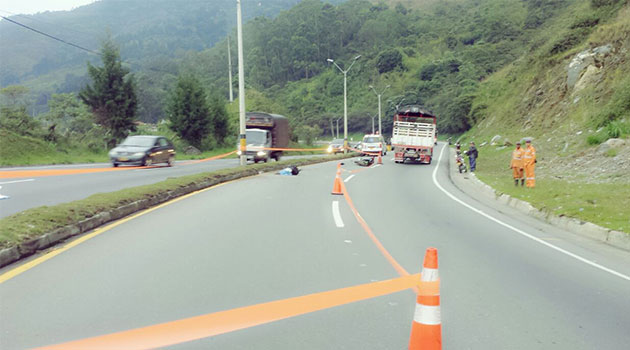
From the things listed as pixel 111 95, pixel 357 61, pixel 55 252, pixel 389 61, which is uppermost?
pixel 357 61

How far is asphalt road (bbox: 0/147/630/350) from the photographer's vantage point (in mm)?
4125

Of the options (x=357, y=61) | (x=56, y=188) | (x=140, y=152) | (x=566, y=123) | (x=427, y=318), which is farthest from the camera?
(x=357, y=61)

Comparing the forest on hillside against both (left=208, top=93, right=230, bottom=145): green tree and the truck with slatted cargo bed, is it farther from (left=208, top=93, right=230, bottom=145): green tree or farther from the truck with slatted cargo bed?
the truck with slatted cargo bed

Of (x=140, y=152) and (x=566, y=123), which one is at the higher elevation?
(x=566, y=123)

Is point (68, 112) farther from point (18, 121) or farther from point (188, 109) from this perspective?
point (18, 121)

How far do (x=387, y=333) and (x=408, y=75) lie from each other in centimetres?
13146

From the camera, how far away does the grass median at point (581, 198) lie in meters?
9.97

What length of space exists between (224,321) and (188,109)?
41092 mm

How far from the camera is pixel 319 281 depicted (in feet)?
18.3

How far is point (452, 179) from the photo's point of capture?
73.5 feet

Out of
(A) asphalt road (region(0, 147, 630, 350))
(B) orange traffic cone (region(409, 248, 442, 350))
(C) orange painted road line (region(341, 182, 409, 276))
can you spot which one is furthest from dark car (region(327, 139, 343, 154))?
(B) orange traffic cone (region(409, 248, 442, 350))

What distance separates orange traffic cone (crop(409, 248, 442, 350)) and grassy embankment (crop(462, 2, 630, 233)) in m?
6.96

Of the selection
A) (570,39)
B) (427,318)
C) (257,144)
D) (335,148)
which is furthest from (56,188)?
(570,39)

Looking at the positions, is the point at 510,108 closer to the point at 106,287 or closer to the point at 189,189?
the point at 189,189
